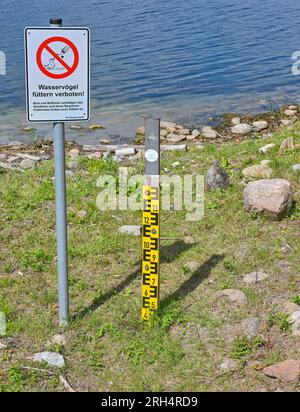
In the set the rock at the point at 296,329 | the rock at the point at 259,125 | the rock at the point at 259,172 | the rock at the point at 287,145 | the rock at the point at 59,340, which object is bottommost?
the rock at the point at 59,340

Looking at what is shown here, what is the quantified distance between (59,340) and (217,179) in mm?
4022

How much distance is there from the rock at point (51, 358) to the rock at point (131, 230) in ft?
8.48

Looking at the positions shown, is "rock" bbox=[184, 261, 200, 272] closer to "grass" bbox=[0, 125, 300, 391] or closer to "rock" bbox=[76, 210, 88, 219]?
"grass" bbox=[0, 125, 300, 391]

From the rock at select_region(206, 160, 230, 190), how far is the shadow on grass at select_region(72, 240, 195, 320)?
1.53m

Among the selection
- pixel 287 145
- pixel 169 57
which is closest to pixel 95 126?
pixel 287 145

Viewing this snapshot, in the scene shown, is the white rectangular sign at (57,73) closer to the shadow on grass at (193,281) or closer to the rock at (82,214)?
the shadow on grass at (193,281)

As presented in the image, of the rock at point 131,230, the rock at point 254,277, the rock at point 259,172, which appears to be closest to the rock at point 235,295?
the rock at point 254,277

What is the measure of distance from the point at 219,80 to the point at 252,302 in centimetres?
1537

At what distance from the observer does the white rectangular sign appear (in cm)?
530

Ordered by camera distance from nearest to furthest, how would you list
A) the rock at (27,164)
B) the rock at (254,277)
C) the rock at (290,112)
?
1. the rock at (254,277)
2. the rock at (27,164)
3. the rock at (290,112)

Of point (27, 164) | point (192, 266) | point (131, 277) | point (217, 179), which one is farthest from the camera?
point (27, 164)

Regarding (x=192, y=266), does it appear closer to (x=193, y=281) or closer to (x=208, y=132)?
(x=193, y=281)

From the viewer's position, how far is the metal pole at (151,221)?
5605mm

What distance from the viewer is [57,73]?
17.8ft
